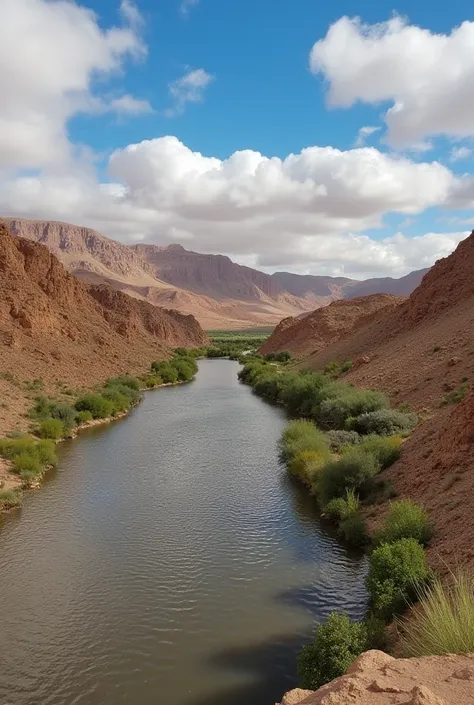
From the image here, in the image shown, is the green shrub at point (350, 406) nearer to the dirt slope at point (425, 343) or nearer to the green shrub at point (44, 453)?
the dirt slope at point (425, 343)

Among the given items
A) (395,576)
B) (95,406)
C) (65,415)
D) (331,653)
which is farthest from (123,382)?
(331,653)

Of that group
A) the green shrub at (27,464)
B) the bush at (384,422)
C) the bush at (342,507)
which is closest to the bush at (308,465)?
the bush at (342,507)

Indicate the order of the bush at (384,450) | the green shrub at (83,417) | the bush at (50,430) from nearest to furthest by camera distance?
the bush at (384,450) < the bush at (50,430) < the green shrub at (83,417)

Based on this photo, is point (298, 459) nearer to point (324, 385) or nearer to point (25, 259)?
point (324, 385)

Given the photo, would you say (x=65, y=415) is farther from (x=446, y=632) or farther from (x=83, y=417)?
(x=446, y=632)

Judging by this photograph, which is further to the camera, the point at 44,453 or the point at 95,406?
the point at 95,406

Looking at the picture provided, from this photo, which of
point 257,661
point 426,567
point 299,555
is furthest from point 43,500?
point 426,567
